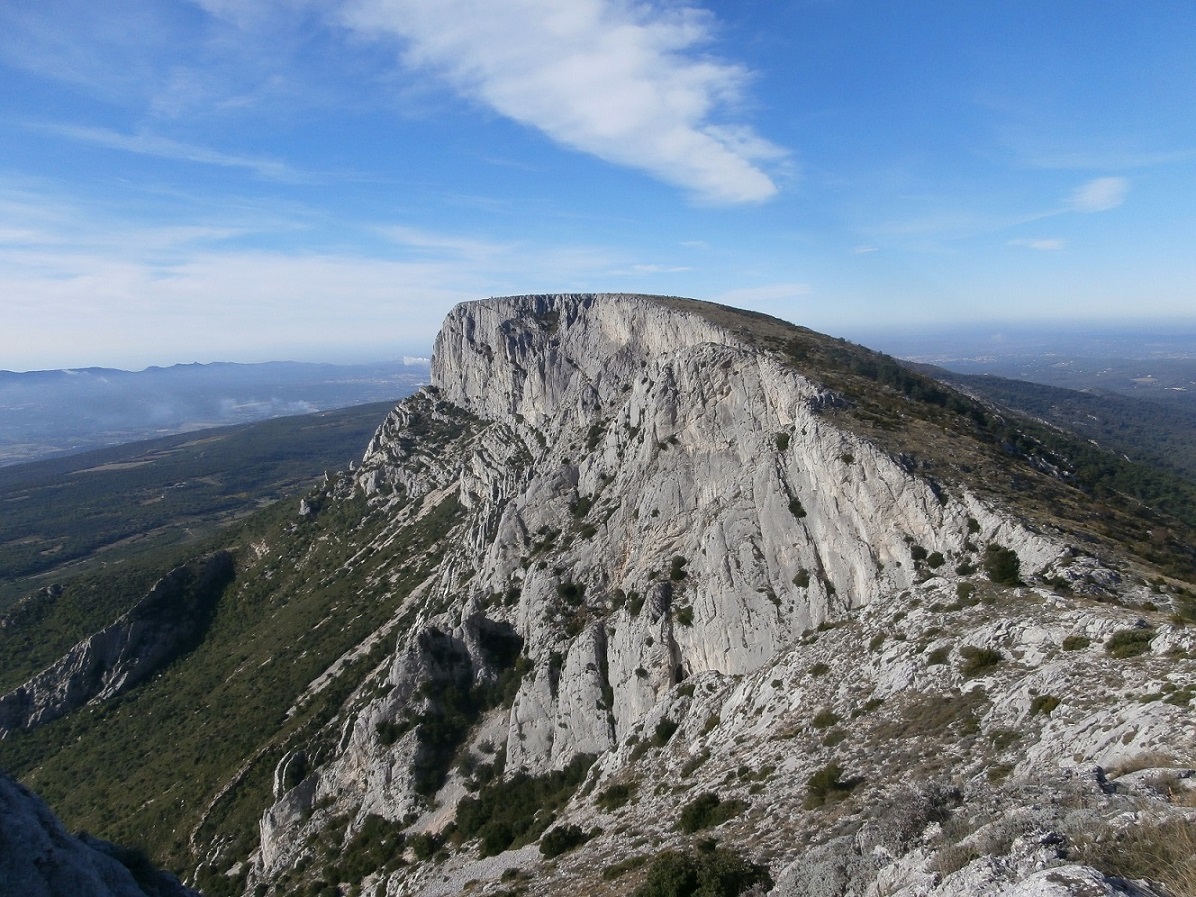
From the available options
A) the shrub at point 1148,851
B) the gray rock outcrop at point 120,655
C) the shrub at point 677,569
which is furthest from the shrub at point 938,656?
the gray rock outcrop at point 120,655

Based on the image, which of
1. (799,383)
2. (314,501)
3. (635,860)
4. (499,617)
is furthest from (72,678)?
(799,383)

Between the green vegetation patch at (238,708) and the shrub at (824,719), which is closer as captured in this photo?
the shrub at (824,719)

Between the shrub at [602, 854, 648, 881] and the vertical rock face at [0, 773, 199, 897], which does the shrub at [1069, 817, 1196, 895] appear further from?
the vertical rock face at [0, 773, 199, 897]

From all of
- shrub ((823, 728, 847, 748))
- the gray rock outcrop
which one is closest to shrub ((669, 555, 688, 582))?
shrub ((823, 728, 847, 748))

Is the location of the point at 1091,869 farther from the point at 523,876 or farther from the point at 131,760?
the point at 131,760

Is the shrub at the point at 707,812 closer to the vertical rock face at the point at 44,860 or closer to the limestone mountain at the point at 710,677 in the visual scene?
the limestone mountain at the point at 710,677


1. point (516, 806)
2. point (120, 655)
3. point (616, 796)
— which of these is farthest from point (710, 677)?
point (120, 655)

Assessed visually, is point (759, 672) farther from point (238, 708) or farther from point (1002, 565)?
point (238, 708)
